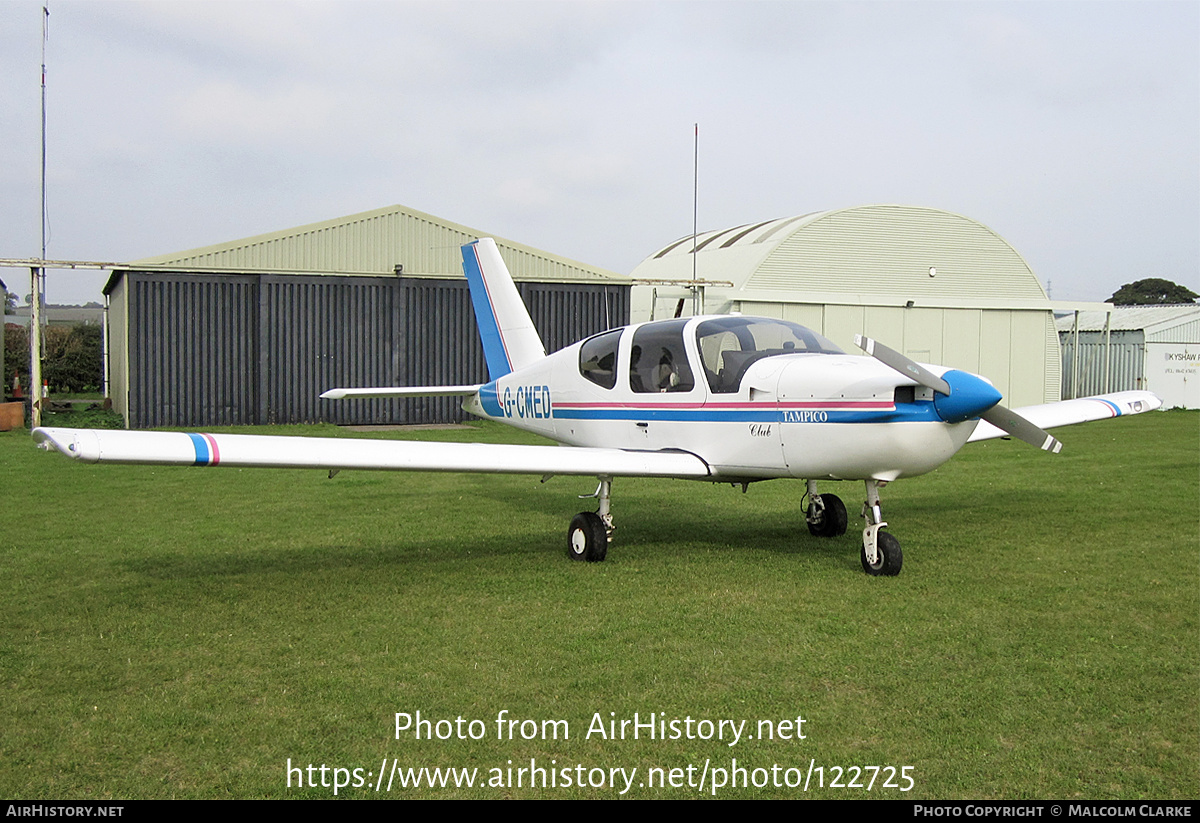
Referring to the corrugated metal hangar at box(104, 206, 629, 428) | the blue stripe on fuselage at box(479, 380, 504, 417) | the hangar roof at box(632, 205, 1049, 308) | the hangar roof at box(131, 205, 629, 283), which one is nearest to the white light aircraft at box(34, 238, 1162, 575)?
the blue stripe on fuselage at box(479, 380, 504, 417)

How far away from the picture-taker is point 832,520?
8.23m

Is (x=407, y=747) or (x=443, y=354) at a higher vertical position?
(x=443, y=354)

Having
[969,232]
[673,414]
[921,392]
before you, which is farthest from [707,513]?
[969,232]

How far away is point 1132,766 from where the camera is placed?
3.57 meters

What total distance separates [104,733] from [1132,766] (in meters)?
4.19

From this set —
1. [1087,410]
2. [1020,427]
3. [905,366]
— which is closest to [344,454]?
[905,366]

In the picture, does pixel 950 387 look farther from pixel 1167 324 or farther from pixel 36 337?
pixel 1167 324

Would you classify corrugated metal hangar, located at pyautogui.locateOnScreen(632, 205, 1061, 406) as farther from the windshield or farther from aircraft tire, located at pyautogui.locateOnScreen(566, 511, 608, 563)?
aircraft tire, located at pyautogui.locateOnScreen(566, 511, 608, 563)

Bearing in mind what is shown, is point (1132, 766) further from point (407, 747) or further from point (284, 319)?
point (284, 319)

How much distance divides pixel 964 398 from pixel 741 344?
2.00 meters

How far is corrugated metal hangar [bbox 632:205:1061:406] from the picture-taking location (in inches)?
931

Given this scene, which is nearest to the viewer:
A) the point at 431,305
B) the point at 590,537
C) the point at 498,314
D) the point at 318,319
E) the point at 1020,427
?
the point at 1020,427

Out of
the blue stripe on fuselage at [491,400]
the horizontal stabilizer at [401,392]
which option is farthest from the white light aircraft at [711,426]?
the horizontal stabilizer at [401,392]

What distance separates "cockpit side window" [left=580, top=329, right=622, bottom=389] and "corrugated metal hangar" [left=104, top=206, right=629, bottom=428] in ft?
42.3
